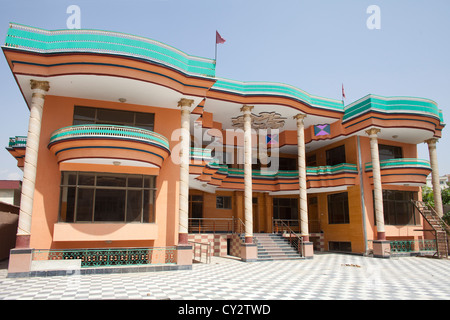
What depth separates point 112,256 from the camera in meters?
15.4

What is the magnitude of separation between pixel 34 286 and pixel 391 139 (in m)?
25.1

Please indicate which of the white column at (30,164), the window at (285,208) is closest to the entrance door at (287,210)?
the window at (285,208)

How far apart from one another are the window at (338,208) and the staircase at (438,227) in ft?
16.4

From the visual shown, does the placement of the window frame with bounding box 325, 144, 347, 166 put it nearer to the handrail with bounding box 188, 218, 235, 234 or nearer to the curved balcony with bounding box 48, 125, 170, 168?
the handrail with bounding box 188, 218, 235, 234

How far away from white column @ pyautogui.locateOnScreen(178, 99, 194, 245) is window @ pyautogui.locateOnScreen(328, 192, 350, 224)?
1386cm

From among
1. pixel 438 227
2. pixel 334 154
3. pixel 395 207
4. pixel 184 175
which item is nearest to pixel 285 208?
pixel 334 154

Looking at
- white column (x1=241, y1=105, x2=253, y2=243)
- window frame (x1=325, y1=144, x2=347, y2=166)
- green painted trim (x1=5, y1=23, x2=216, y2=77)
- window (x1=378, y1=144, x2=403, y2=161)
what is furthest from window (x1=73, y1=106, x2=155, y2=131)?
window (x1=378, y1=144, x2=403, y2=161)

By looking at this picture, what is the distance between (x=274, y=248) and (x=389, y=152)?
12509mm

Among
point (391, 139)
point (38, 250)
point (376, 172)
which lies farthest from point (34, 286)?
point (391, 139)

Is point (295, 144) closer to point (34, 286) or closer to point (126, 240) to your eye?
point (126, 240)

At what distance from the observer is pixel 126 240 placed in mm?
15859

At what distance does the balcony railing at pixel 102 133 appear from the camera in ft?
49.0

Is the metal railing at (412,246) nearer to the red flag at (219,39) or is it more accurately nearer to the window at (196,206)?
the window at (196,206)

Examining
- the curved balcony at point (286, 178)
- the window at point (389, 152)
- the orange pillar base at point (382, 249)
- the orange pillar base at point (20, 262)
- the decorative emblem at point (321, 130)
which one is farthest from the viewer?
the window at point (389, 152)
